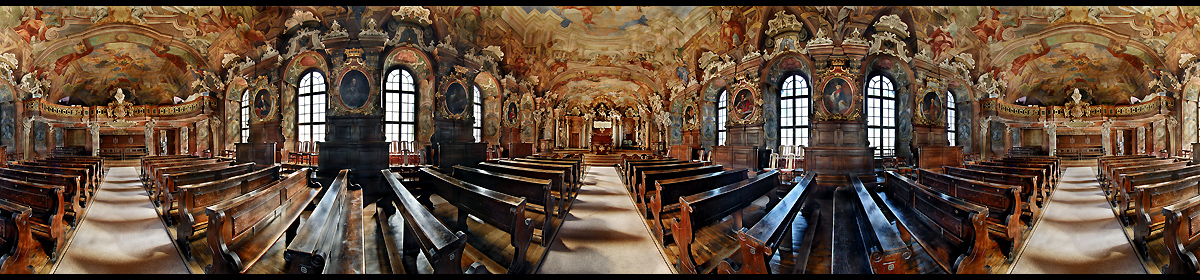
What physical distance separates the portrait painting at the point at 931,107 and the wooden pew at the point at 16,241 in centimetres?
1558

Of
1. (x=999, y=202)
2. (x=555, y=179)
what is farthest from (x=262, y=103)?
(x=999, y=202)

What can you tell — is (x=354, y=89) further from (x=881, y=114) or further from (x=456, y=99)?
(x=881, y=114)

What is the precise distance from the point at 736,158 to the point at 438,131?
28.4 ft

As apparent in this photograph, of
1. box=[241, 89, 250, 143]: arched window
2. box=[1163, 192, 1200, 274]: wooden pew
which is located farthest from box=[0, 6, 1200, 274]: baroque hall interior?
box=[241, 89, 250, 143]: arched window

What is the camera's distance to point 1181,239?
7.81ft

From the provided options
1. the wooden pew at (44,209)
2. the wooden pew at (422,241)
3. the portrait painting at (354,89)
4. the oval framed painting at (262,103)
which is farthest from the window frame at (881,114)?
the oval framed painting at (262,103)

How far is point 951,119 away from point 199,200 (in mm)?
17980

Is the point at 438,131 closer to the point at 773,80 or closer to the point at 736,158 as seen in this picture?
the point at 736,158

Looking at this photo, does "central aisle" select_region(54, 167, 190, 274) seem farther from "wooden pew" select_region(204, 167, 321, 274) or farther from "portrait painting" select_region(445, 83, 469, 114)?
"portrait painting" select_region(445, 83, 469, 114)

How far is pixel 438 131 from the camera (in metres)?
9.66

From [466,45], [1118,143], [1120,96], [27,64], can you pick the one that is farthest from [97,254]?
[1118,143]

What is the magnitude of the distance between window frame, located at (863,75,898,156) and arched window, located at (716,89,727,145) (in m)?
→ 3.93

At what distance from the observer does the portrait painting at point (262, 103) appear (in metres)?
9.78

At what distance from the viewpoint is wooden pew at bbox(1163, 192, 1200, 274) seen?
88.1 inches
